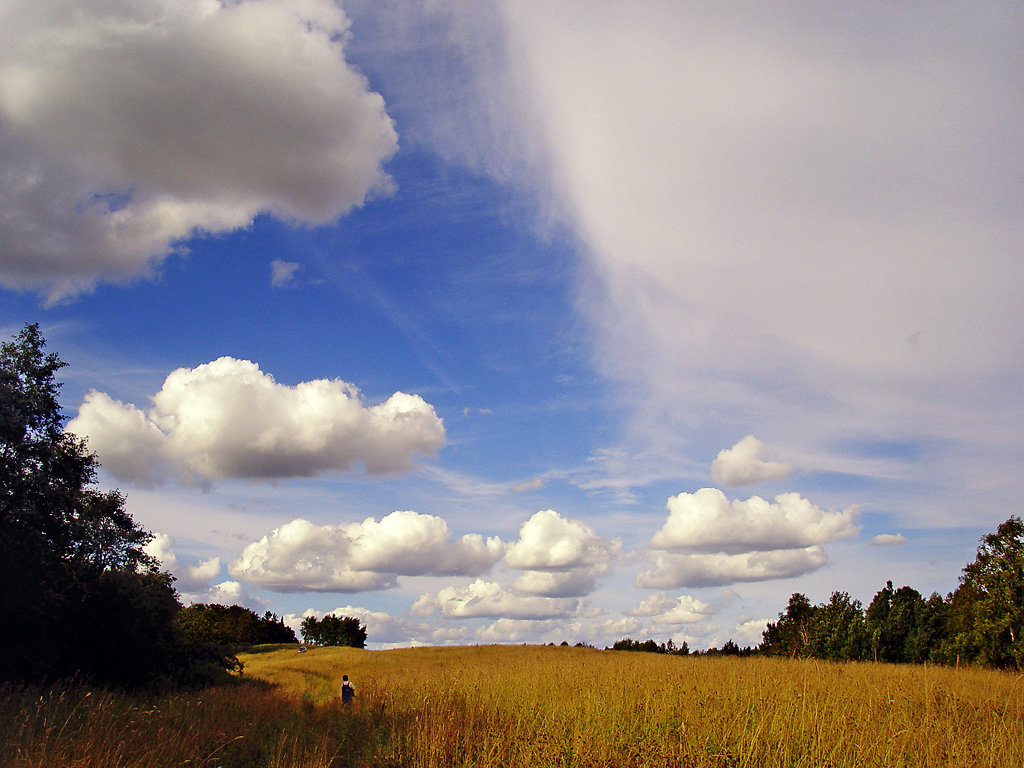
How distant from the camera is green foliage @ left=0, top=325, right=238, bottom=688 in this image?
814 inches

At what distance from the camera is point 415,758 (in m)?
9.08

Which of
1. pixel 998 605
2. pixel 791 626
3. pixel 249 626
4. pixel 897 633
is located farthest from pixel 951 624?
pixel 249 626

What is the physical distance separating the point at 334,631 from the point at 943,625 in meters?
100

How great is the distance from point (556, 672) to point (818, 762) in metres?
8.20

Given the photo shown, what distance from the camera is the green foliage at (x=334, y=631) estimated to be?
120m

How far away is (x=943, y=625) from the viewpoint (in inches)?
2205

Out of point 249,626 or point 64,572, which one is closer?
point 64,572

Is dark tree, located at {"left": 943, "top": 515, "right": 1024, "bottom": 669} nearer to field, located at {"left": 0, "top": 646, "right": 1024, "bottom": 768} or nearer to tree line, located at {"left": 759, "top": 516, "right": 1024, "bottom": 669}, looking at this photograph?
tree line, located at {"left": 759, "top": 516, "right": 1024, "bottom": 669}

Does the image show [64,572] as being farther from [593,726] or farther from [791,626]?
[791,626]

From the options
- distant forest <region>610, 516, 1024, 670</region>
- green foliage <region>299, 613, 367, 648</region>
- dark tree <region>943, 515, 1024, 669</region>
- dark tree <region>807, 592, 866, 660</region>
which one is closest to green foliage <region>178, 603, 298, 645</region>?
green foliage <region>299, 613, 367, 648</region>

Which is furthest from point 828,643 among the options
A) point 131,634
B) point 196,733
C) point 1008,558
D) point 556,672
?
point 196,733

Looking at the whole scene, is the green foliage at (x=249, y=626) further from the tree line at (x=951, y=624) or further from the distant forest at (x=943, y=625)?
the tree line at (x=951, y=624)

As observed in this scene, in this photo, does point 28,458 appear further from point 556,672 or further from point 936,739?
point 936,739

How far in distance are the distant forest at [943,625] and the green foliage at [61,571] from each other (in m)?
24.4
